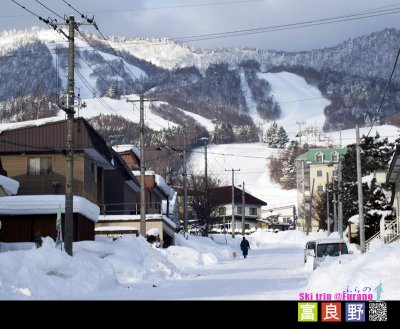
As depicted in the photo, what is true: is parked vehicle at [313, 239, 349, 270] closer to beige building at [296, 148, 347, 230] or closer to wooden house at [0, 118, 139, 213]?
wooden house at [0, 118, 139, 213]

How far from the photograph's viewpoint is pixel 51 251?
23.2 m

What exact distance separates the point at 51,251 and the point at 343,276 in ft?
27.8

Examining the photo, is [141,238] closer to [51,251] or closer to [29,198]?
[29,198]

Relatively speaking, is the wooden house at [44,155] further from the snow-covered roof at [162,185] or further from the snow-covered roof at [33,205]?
the snow-covered roof at [162,185]

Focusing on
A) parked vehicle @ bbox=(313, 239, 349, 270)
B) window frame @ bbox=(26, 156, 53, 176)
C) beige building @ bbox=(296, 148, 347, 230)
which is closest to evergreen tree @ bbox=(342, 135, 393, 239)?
parked vehicle @ bbox=(313, 239, 349, 270)

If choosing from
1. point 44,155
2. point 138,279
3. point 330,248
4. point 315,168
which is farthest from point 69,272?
point 315,168

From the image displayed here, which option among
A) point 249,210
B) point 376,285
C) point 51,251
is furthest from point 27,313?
point 249,210

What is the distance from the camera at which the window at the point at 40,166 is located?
48250 mm

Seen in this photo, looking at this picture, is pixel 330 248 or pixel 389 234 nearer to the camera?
pixel 330 248

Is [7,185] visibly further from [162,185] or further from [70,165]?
[162,185]

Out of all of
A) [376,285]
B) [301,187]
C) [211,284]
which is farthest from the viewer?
[301,187]

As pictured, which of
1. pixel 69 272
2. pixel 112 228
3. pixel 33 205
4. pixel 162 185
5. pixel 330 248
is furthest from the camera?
pixel 162 185

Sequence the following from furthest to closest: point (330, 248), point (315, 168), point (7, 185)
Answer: point (315, 168) < point (7, 185) < point (330, 248)

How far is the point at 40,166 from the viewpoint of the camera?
48.4 meters
